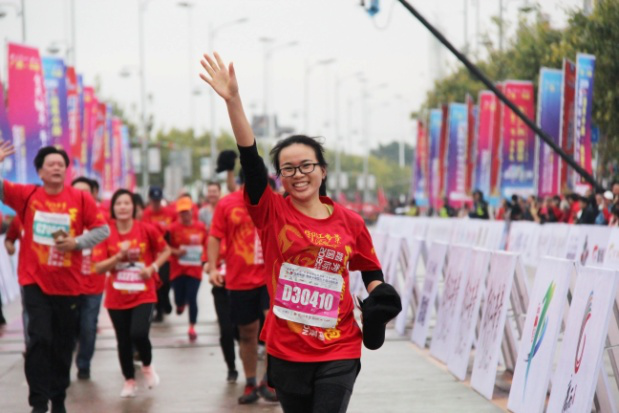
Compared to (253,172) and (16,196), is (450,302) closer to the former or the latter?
(16,196)

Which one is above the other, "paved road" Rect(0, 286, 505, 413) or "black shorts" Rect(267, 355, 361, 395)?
"black shorts" Rect(267, 355, 361, 395)

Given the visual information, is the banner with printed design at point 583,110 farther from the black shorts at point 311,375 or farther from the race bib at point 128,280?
the black shorts at point 311,375

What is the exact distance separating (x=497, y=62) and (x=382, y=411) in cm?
3645

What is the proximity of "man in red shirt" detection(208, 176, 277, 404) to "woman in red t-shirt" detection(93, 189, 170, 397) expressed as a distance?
0.63 m

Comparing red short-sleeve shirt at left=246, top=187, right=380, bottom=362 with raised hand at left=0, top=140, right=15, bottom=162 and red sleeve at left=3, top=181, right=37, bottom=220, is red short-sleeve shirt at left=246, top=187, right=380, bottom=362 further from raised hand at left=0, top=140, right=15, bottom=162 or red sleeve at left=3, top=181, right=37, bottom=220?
red sleeve at left=3, top=181, right=37, bottom=220

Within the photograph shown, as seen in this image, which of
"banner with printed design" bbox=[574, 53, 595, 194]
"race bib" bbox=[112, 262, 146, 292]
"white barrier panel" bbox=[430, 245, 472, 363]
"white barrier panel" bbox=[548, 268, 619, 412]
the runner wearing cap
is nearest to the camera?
"white barrier panel" bbox=[548, 268, 619, 412]

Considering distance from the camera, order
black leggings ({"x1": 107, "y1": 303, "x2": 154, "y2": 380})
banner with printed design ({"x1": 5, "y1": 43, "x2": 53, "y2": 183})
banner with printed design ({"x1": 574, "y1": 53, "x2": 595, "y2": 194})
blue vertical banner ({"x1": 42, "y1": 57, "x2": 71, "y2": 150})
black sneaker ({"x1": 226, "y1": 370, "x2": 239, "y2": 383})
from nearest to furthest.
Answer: black leggings ({"x1": 107, "y1": 303, "x2": 154, "y2": 380}), black sneaker ({"x1": 226, "y1": 370, "x2": 239, "y2": 383}), banner with printed design ({"x1": 5, "y1": 43, "x2": 53, "y2": 183}), banner with printed design ({"x1": 574, "y1": 53, "x2": 595, "y2": 194}), blue vertical banner ({"x1": 42, "y1": 57, "x2": 71, "y2": 150})

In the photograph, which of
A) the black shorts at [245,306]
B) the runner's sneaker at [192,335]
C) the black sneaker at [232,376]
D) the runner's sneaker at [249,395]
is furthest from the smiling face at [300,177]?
the runner's sneaker at [192,335]

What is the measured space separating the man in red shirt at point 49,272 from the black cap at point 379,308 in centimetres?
367

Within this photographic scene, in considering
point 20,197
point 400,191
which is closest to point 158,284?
point 20,197

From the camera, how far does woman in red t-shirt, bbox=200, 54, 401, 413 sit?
17.7ft

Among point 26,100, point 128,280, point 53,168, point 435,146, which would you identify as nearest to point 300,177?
point 53,168

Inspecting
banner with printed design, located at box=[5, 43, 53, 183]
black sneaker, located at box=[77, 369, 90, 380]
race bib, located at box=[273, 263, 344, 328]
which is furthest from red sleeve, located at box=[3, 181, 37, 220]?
banner with printed design, located at box=[5, 43, 53, 183]

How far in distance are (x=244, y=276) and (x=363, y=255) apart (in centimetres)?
432
